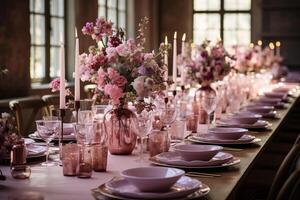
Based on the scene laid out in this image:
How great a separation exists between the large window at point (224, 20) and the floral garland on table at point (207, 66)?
733cm

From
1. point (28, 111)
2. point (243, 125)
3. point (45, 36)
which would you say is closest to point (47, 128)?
point (243, 125)

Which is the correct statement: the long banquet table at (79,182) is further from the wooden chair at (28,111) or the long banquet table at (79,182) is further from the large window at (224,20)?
the large window at (224,20)

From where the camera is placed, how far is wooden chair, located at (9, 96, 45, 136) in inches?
199

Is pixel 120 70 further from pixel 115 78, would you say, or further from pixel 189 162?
pixel 189 162

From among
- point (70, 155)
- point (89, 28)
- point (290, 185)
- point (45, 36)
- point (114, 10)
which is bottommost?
point (290, 185)

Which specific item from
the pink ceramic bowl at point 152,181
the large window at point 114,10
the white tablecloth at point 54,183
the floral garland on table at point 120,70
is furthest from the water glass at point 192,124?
the large window at point 114,10

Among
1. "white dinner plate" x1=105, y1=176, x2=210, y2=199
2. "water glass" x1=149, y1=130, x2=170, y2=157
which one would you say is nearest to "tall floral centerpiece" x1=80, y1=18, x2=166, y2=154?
"water glass" x1=149, y1=130, x2=170, y2=157

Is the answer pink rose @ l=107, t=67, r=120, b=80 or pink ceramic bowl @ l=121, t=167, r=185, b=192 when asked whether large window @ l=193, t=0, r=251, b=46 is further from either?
pink ceramic bowl @ l=121, t=167, r=185, b=192

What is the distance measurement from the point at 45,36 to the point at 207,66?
372 centimetres

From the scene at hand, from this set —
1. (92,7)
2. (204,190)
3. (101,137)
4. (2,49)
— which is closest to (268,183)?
(101,137)

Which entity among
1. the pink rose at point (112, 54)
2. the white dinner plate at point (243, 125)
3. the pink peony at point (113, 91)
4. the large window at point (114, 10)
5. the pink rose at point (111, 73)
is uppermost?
the large window at point (114, 10)

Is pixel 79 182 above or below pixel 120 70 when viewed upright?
below

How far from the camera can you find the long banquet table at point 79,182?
235 cm

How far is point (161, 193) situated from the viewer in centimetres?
224
